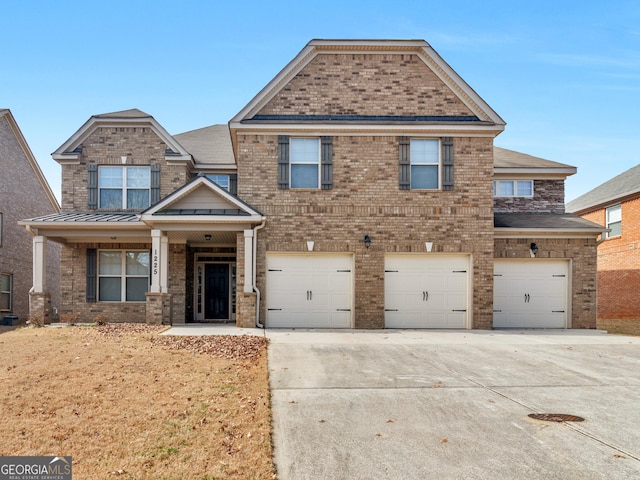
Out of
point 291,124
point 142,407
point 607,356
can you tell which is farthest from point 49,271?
point 607,356

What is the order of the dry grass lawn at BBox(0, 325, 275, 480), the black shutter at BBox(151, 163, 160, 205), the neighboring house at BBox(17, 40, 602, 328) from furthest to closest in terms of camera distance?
the black shutter at BBox(151, 163, 160, 205) → the neighboring house at BBox(17, 40, 602, 328) → the dry grass lawn at BBox(0, 325, 275, 480)

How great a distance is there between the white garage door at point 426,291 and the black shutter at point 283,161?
3.78 meters

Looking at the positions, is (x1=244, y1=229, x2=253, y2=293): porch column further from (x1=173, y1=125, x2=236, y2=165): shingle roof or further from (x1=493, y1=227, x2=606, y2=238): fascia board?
(x1=493, y1=227, x2=606, y2=238): fascia board

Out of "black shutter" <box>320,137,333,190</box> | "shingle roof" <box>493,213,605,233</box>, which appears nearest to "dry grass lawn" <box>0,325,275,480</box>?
"black shutter" <box>320,137,333,190</box>

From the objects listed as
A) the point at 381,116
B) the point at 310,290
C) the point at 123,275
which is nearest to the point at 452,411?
the point at 310,290

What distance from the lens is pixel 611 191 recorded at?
24922 millimetres

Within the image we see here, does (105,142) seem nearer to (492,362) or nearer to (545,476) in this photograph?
(492,362)

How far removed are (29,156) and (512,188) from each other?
21.1 meters

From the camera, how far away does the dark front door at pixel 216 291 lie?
18250 mm

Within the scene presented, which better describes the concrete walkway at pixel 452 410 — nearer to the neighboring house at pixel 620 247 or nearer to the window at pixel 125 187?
the window at pixel 125 187

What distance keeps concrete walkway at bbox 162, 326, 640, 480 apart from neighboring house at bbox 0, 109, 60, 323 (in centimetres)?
1595

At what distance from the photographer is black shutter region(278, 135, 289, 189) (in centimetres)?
1542

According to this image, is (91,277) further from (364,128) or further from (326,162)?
(364,128)

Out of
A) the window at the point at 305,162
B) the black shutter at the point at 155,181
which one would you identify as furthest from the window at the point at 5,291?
the window at the point at 305,162
